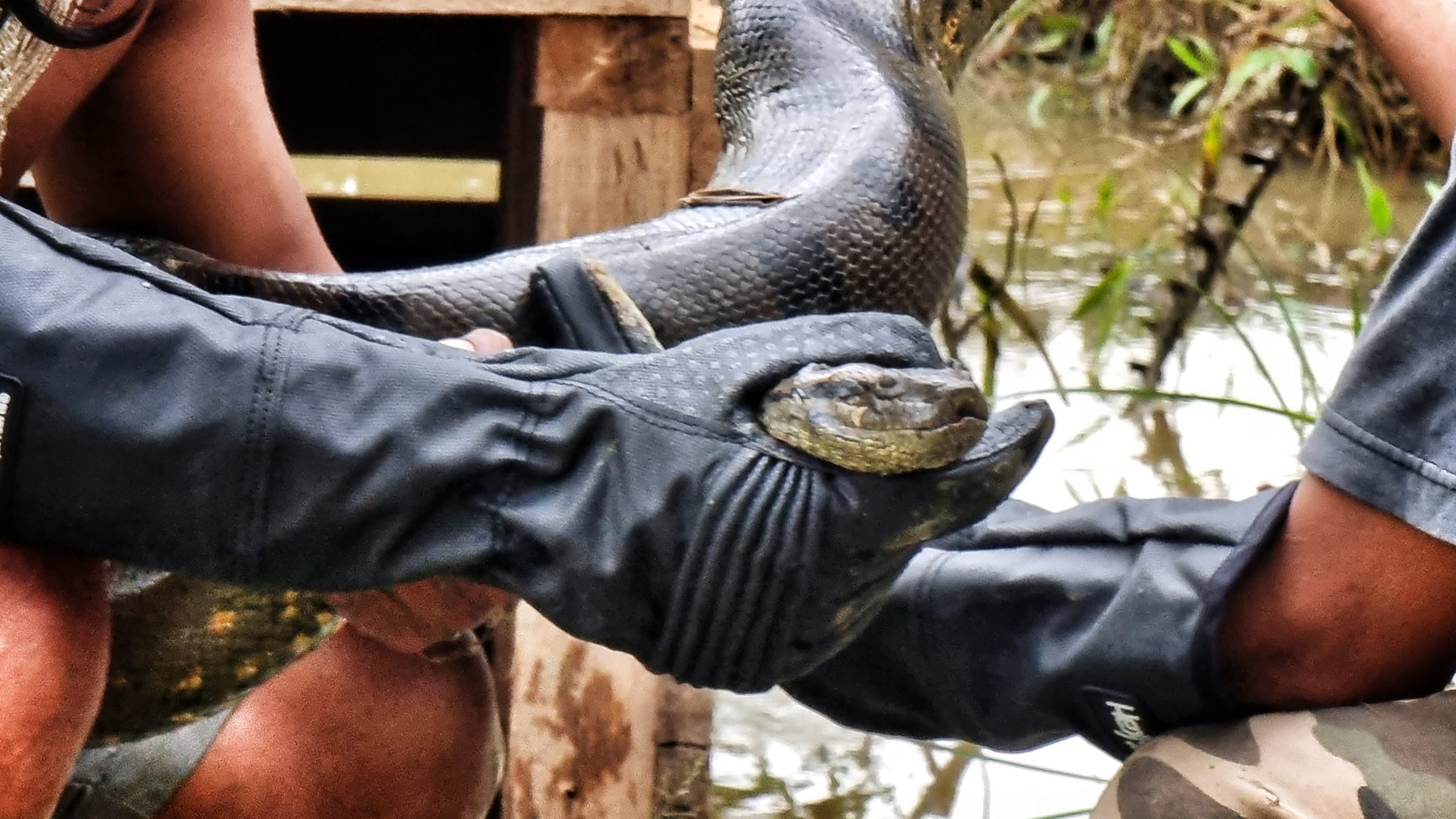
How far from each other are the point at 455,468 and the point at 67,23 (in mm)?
578

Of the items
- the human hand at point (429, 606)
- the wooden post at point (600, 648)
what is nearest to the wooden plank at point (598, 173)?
the wooden post at point (600, 648)

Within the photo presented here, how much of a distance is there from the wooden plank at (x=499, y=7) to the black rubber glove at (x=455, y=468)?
2.74 ft

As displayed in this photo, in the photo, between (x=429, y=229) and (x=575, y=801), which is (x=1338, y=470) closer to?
(x=575, y=801)

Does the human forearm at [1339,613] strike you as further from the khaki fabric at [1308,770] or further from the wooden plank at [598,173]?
the wooden plank at [598,173]

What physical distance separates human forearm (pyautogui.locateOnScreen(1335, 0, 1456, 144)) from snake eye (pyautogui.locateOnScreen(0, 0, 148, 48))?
113 centimetres

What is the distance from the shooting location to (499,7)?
1831mm

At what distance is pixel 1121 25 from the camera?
21.5ft

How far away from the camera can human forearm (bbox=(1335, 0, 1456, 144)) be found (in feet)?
4.80

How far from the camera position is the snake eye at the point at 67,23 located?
122 centimetres

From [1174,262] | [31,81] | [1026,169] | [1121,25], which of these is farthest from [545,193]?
[1121,25]

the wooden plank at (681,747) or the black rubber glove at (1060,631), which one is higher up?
the black rubber glove at (1060,631)

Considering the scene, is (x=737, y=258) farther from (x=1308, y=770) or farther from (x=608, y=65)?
(x=1308, y=770)

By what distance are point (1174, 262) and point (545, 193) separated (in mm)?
3036

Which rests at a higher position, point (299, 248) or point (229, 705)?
point (299, 248)
